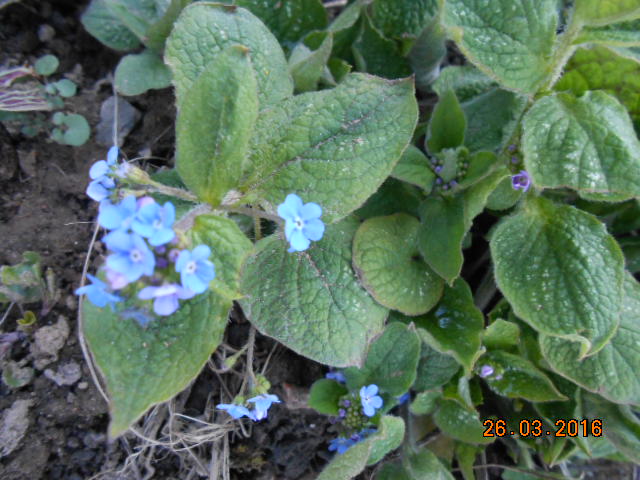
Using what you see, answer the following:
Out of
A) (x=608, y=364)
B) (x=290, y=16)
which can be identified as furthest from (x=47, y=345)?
(x=608, y=364)

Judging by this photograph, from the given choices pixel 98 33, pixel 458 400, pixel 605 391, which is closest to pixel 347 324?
pixel 458 400

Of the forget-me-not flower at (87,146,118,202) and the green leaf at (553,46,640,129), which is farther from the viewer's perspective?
the green leaf at (553,46,640,129)

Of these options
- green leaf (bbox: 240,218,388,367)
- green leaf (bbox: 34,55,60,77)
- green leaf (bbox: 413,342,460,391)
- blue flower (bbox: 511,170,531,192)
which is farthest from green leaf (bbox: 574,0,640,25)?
green leaf (bbox: 34,55,60,77)

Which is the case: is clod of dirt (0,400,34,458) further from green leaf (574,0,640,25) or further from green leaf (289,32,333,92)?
green leaf (574,0,640,25)

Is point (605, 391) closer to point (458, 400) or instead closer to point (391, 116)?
point (458, 400)

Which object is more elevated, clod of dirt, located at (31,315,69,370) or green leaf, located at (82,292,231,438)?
green leaf, located at (82,292,231,438)

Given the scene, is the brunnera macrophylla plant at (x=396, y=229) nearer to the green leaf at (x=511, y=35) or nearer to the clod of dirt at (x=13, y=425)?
the green leaf at (x=511, y=35)

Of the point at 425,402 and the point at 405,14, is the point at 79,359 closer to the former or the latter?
the point at 425,402
